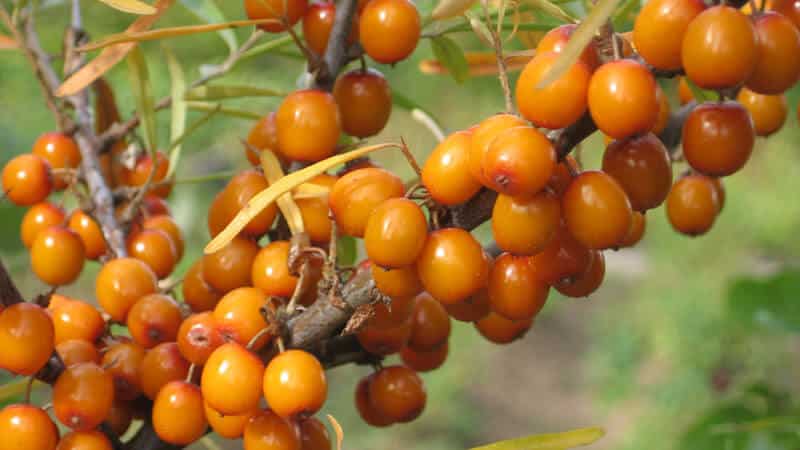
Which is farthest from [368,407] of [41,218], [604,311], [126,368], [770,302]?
[604,311]

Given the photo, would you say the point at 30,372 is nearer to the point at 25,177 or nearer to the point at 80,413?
the point at 80,413

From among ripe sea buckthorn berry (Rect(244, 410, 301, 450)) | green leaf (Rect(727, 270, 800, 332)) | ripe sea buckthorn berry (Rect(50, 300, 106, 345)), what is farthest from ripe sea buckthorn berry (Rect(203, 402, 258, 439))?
green leaf (Rect(727, 270, 800, 332))

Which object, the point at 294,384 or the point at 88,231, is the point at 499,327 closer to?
the point at 294,384

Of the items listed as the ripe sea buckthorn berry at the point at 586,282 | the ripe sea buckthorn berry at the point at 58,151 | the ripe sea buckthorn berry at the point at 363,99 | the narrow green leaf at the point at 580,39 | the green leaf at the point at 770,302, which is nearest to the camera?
the narrow green leaf at the point at 580,39

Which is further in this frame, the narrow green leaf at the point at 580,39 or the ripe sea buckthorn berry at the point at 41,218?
the ripe sea buckthorn berry at the point at 41,218

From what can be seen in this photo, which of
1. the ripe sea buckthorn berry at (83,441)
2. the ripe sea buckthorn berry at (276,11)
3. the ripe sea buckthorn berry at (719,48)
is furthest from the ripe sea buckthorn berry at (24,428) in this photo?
the ripe sea buckthorn berry at (719,48)

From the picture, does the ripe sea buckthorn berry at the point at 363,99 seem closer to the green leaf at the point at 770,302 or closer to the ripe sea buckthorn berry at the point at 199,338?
the ripe sea buckthorn berry at the point at 199,338
